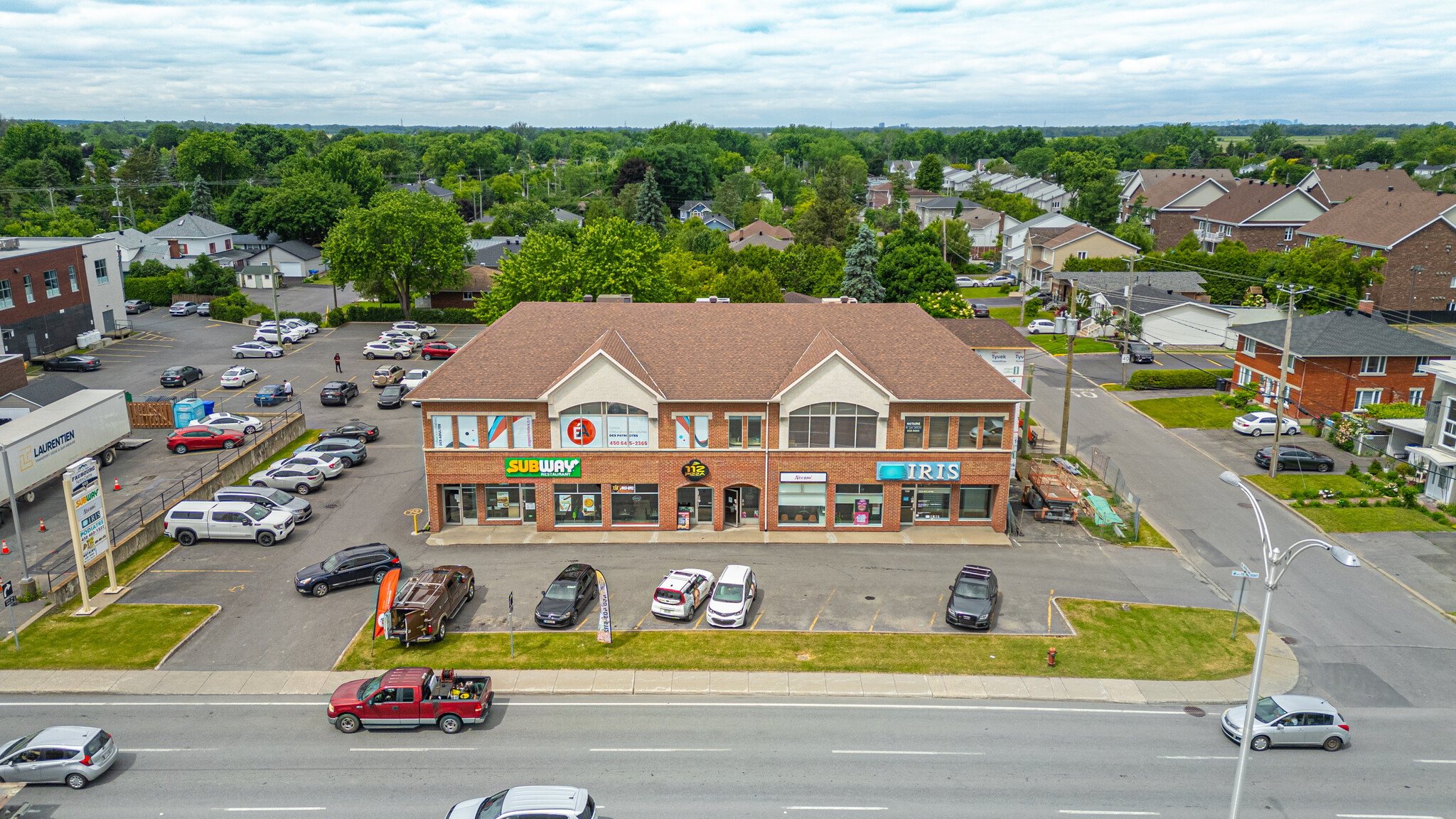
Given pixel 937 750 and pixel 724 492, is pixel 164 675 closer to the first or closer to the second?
pixel 724 492

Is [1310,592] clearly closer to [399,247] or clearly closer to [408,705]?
[408,705]

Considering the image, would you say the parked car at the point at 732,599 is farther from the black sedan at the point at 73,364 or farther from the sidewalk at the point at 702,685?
the black sedan at the point at 73,364

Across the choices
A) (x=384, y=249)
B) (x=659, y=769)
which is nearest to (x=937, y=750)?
(x=659, y=769)

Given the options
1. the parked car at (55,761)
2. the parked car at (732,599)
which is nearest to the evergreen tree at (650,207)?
the parked car at (732,599)

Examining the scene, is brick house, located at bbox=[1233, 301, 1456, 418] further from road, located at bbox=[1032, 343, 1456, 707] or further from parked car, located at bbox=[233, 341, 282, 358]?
parked car, located at bbox=[233, 341, 282, 358]

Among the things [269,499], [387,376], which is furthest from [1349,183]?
[269,499]

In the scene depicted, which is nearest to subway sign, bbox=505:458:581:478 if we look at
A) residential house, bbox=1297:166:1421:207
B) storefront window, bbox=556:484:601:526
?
storefront window, bbox=556:484:601:526
